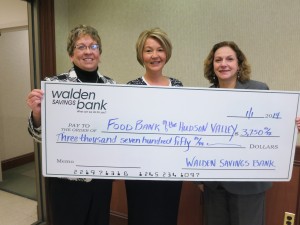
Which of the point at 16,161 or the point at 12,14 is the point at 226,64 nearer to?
the point at 12,14

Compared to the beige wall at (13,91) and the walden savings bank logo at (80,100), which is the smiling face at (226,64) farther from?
the beige wall at (13,91)

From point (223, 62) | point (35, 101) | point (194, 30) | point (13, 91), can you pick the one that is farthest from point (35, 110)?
point (13, 91)

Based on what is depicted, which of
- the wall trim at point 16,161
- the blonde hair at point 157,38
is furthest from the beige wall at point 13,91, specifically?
the blonde hair at point 157,38

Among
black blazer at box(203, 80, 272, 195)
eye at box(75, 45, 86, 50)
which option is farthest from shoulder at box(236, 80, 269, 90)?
eye at box(75, 45, 86, 50)

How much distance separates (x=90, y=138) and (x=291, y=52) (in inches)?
53.0

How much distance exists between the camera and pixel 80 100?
1140mm

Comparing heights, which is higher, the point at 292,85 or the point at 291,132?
the point at 292,85

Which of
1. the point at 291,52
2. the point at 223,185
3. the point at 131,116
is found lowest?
the point at 223,185

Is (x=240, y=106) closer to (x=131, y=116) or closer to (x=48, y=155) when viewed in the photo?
(x=131, y=116)

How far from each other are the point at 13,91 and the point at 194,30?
2.65 m

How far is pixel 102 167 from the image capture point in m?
1.19

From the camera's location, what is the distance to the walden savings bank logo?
1.13 metres

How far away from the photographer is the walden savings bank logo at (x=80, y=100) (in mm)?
1131

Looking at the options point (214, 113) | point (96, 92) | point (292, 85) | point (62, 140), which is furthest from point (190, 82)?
point (62, 140)
